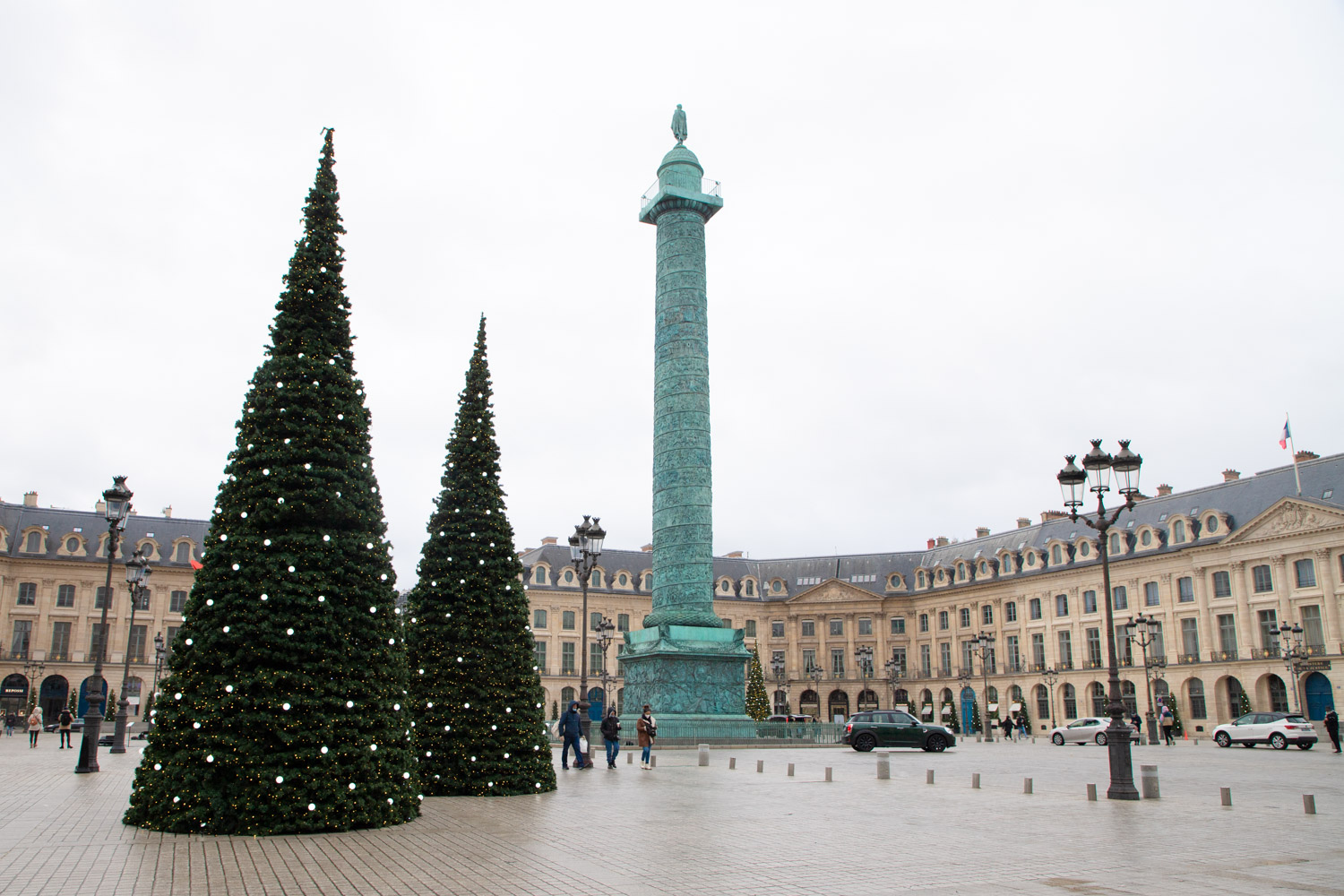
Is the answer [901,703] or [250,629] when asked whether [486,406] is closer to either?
[250,629]

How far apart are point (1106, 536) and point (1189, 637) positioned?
4590 cm

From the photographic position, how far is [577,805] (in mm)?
13398

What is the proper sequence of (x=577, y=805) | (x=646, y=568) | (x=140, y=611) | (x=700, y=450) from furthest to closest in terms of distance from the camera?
(x=646, y=568)
(x=140, y=611)
(x=700, y=450)
(x=577, y=805)

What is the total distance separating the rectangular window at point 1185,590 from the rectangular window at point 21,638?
63.2 m

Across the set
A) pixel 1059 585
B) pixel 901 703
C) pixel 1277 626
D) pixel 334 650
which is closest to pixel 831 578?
pixel 901 703

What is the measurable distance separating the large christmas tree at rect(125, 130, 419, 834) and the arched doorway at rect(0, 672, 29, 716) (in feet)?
185

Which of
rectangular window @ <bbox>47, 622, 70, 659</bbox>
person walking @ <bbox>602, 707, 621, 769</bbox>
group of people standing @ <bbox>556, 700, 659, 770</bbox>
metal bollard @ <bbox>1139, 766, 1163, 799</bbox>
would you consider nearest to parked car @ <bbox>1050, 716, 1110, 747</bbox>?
group of people standing @ <bbox>556, 700, 659, 770</bbox>

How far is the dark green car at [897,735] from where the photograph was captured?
30.1 m

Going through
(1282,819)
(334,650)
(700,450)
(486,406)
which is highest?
(700,450)

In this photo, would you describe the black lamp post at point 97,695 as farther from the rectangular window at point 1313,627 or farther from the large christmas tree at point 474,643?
the rectangular window at point 1313,627

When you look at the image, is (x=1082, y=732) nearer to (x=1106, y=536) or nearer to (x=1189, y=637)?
(x=1189, y=637)

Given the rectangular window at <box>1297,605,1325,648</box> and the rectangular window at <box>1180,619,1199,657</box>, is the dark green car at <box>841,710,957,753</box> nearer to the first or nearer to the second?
the rectangular window at <box>1297,605,1325,648</box>

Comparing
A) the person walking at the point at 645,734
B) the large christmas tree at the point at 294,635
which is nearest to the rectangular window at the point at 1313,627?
the person walking at the point at 645,734

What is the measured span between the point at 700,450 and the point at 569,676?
38580 millimetres
